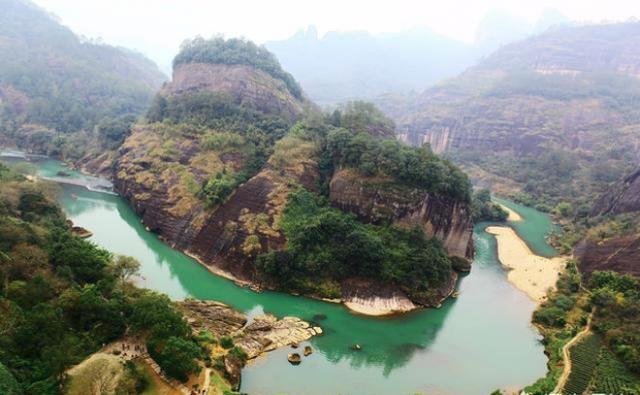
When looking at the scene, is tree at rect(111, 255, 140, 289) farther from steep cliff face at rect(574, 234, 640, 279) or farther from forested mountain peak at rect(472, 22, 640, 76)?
forested mountain peak at rect(472, 22, 640, 76)

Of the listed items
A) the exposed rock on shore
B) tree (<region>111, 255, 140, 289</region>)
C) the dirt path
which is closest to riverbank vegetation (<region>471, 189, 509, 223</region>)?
the dirt path

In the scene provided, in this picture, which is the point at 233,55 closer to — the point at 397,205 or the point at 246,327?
the point at 397,205

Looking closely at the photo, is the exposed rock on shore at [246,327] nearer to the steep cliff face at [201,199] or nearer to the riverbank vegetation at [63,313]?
the riverbank vegetation at [63,313]

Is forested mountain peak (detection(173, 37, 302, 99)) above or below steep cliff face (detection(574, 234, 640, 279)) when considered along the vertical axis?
above

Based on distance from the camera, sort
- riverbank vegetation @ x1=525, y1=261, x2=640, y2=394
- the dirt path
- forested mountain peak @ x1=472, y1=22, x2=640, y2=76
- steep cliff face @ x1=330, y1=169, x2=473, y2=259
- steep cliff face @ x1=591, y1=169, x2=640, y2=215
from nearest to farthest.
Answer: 1. the dirt path
2. riverbank vegetation @ x1=525, y1=261, x2=640, y2=394
3. steep cliff face @ x1=330, y1=169, x2=473, y2=259
4. steep cliff face @ x1=591, y1=169, x2=640, y2=215
5. forested mountain peak @ x1=472, y1=22, x2=640, y2=76

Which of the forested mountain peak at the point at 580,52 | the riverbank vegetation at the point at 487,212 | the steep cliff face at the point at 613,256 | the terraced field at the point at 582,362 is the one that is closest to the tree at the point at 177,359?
the terraced field at the point at 582,362

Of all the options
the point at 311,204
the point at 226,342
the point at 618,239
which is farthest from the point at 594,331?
the point at 226,342

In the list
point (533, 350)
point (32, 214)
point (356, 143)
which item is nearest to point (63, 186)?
point (32, 214)
